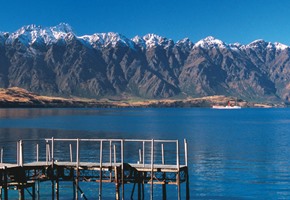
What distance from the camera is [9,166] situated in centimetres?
5166

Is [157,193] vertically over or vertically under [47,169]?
under

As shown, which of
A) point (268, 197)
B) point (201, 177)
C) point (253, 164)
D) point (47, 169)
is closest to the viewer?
point (47, 169)

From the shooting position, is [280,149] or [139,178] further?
[280,149]

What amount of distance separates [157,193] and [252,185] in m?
16.0

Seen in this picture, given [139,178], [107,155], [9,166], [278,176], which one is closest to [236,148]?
[107,155]

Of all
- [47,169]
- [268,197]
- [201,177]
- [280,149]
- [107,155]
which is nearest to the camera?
[47,169]

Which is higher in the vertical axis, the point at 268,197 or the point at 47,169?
the point at 47,169

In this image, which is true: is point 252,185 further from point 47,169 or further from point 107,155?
point 107,155

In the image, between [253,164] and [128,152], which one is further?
[128,152]

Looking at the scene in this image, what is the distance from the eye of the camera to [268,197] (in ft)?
217

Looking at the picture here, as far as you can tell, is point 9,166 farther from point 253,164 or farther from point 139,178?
point 253,164

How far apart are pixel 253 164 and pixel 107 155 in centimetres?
3113

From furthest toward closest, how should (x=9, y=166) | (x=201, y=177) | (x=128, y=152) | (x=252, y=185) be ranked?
(x=128, y=152)
(x=201, y=177)
(x=252, y=185)
(x=9, y=166)

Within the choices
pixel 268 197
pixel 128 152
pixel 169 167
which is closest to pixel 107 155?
pixel 128 152
